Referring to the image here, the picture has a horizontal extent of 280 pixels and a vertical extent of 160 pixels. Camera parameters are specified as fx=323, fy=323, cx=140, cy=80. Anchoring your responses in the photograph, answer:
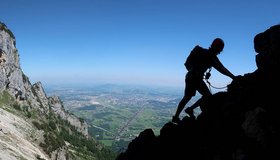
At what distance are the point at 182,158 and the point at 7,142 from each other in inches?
3419

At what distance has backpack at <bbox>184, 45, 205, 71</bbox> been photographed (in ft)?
62.9

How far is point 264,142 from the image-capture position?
15156 millimetres

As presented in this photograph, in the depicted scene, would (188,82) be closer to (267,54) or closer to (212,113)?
(212,113)

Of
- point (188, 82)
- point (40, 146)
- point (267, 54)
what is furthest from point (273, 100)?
point (40, 146)

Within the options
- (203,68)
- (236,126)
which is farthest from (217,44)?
(236,126)

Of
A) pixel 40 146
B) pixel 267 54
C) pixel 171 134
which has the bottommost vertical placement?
pixel 40 146

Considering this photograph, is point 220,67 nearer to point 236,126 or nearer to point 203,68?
point 203,68

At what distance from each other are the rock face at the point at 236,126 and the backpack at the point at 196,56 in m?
2.90

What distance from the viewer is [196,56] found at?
19.3m

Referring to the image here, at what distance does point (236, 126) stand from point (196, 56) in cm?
468

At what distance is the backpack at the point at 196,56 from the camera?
62.9 feet

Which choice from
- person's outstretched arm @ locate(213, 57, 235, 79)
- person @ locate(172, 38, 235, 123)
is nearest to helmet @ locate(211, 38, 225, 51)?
person @ locate(172, 38, 235, 123)

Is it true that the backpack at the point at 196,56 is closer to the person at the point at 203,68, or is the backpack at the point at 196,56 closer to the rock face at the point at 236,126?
the person at the point at 203,68

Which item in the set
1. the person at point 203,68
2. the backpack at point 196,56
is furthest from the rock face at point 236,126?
the backpack at point 196,56
